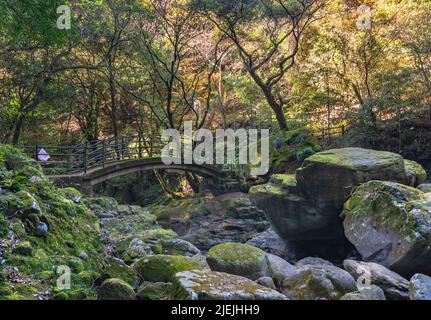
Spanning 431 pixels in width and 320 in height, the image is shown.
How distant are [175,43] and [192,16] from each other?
1315 millimetres

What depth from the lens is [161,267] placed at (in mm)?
5207

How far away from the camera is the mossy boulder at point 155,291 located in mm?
4484

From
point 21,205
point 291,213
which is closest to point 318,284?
point 21,205

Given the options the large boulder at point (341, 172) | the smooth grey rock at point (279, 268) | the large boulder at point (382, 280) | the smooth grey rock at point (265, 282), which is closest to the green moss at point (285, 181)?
the large boulder at point (341, 172)

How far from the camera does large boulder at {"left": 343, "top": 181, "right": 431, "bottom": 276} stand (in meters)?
6.64

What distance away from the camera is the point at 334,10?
615 inches

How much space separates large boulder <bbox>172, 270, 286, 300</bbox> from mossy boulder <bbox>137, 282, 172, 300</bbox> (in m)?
0.36

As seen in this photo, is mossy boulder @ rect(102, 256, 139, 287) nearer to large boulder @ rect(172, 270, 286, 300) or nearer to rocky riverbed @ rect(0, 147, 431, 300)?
rocky riverbed @ rect(0, 147, 431, 300)

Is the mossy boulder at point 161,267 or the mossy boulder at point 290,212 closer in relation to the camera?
the mossy boulder at point 161,267

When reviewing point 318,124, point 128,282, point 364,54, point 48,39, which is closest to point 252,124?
point 318,124

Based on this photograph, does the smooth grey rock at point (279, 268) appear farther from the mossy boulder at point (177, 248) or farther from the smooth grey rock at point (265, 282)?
the mossy boulder at point (177, 248)

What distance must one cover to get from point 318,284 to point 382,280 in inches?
52.8

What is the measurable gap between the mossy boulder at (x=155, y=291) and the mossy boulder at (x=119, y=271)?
0.79 ft
